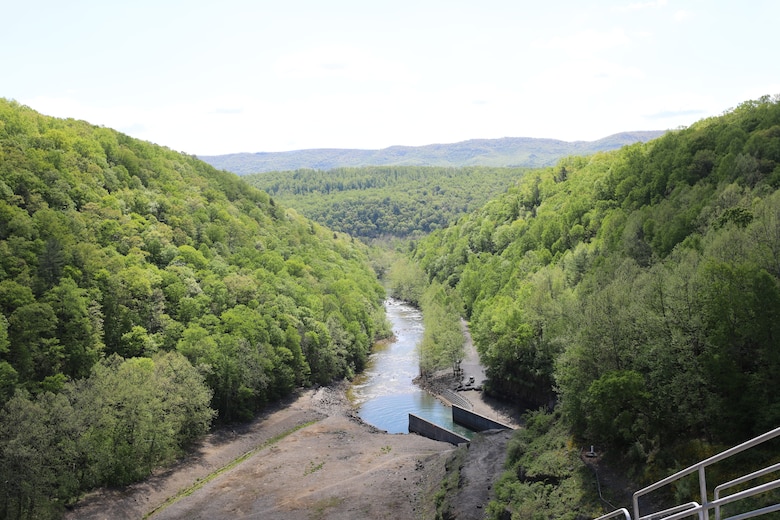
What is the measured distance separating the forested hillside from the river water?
9.75 metres

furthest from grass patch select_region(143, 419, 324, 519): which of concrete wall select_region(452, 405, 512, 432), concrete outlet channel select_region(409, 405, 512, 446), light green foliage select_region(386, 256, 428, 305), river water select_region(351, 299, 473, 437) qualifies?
light green foliage select_region(386, 256, 428, 305)

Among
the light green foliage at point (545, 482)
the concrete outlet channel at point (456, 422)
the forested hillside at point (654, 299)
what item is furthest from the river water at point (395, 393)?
the light green foliage at point (545, 482)

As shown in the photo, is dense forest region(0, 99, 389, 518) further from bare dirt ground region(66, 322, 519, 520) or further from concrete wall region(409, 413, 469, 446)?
concrete wall region(409, 413, 469, 446)

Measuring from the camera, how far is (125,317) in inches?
2621

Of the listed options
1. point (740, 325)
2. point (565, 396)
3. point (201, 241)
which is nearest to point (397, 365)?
point (201, 241)

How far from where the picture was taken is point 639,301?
46.2 m

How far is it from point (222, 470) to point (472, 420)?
2720cm

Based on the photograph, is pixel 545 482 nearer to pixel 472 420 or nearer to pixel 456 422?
pixel 472 420

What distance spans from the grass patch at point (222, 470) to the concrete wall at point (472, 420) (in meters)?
16.2

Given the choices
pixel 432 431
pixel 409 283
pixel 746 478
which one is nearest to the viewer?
pixel 746 478

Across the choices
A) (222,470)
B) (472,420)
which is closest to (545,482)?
(472,420)

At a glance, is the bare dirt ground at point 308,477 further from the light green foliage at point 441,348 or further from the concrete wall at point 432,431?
the light green foliage at point 441,348

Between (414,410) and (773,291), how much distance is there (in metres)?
45.9

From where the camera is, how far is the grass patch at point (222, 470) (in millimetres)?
50219
